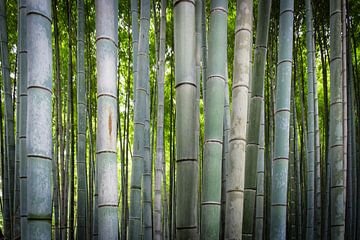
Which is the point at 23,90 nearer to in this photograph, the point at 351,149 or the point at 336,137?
the point at 336,137

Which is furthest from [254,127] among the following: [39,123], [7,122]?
[7,122]

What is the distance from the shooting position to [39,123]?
1.40 m

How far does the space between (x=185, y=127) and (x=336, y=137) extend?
1248mm

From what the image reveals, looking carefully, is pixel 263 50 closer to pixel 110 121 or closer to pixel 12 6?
pixel 110 121

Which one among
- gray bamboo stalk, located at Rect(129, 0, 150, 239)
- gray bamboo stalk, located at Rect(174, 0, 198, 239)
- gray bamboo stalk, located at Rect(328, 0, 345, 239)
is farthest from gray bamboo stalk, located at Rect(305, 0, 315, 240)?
gray bamboo stalk, located at Rect(174, 0, 198, 239)

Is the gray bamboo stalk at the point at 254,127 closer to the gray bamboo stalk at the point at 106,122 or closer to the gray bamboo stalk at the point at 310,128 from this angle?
the gray bamboo stalk at the point at 106,122

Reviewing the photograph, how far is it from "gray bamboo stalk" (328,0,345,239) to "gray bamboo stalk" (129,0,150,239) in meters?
1.31

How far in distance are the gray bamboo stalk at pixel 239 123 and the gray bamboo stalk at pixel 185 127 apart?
24cm

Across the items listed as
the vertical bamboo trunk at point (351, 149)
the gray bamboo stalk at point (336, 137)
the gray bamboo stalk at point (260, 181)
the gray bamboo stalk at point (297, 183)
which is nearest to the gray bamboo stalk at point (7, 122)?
the gray bamboo stalk at point (260, 181)

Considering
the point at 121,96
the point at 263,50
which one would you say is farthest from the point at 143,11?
the point at 121,96

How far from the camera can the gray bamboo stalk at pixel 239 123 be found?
1.73 metres

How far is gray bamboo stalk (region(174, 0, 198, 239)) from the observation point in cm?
153

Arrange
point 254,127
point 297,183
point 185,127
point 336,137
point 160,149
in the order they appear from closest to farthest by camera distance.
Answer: point 185,127 → point 254,127 → point 336,137 → point 160,149 → point 297,183

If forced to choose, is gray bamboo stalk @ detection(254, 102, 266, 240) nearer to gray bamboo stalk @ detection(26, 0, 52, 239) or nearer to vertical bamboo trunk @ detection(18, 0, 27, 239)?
vertical bamboo trunk @ detection(18, 0, 27, 239)
